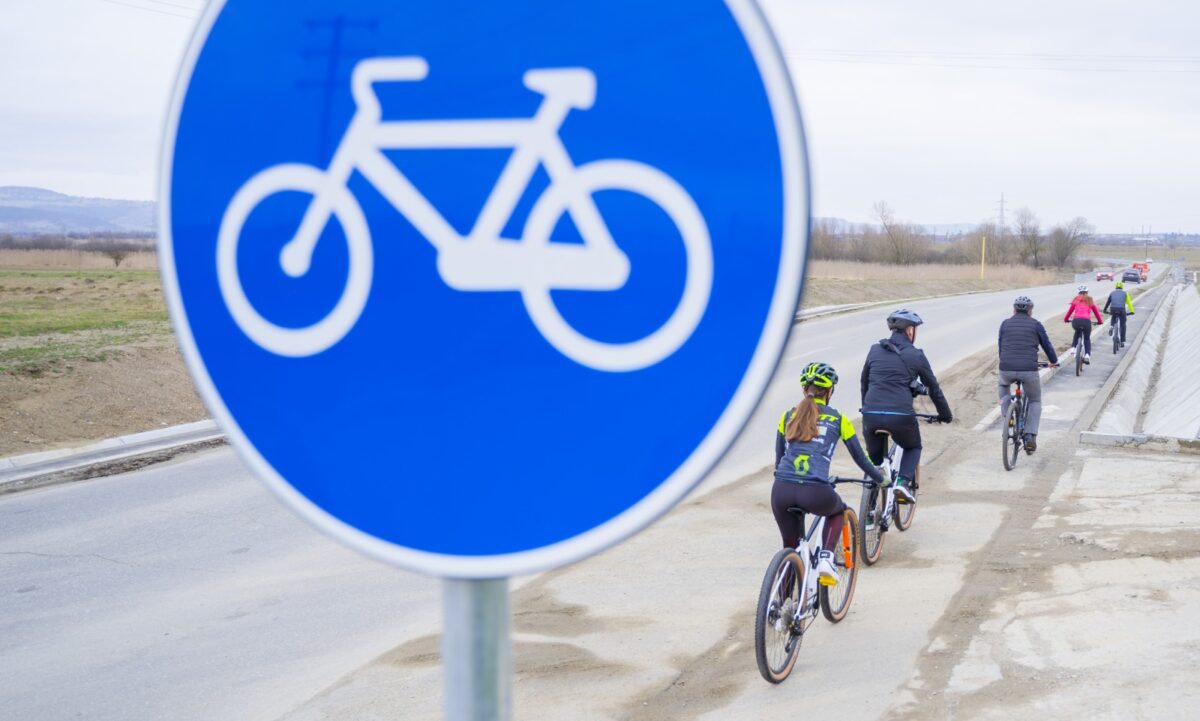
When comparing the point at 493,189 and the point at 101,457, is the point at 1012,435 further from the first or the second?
the point at 493,189

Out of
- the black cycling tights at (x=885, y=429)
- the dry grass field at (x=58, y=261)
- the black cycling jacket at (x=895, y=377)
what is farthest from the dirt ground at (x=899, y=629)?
the dry grass field at (x=58, y=261)

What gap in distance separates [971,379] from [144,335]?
1614 centimetres

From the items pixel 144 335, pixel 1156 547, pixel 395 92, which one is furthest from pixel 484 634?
pixel 144 335

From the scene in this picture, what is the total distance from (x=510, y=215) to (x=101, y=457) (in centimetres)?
1427

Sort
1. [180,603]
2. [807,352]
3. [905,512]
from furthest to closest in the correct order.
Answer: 1. [807,352]
2. [905,512]
3. [180,603]

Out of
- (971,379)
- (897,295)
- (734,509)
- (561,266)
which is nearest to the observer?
(561,266)

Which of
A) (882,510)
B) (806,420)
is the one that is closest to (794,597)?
(806,420)

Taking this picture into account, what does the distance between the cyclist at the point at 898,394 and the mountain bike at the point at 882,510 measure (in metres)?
0.07

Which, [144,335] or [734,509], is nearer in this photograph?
[734,509]

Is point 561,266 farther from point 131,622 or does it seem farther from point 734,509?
point 734,509

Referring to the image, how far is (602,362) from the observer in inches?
41.8

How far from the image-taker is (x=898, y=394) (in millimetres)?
9461

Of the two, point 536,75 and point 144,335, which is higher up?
point 536,75

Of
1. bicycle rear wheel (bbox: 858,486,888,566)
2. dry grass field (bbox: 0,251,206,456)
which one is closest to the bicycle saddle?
bicycle rear wheel (bbox: 858,486,888,566)
